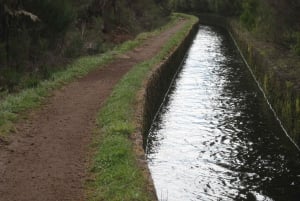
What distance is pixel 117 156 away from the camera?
1048 centimetres

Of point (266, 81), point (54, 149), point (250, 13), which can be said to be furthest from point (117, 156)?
point (250, 13)

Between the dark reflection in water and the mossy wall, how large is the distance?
397 millimetres

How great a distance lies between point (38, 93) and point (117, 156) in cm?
562

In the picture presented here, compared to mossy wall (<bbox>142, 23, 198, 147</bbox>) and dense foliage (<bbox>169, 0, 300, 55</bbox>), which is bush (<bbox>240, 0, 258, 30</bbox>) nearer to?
dense foliage (<bbox>169, 0, 300, 55</bbox>)

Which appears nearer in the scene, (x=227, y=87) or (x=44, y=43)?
(x=44, y=43)

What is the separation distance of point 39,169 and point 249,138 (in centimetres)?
814

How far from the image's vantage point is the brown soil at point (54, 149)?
905 centimetres

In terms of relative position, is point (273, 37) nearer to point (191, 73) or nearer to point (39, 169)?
point (191, 73)

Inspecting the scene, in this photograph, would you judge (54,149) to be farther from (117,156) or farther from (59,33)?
(59,33)

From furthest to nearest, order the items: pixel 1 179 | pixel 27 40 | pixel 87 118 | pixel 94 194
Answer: pixel 27 40 < pixel 87 118 < pixel 1 179 < pixel 94 194

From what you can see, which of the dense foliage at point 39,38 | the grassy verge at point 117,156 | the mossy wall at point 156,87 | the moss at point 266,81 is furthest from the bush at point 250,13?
the grassy verge at point 117,156

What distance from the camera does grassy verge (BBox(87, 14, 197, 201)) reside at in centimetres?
880

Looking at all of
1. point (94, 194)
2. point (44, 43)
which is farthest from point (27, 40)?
point (94, 194)

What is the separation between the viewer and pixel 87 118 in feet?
44.3
